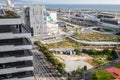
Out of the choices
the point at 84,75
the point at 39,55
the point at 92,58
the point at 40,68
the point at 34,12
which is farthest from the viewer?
the point at 34,12

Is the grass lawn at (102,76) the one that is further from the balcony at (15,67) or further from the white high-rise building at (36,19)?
the white high-rise building at (36,19)

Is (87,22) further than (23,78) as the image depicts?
Yes

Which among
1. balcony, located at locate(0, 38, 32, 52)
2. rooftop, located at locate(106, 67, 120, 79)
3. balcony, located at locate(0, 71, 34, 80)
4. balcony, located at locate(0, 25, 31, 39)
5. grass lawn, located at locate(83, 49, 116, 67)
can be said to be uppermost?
balcony, located at locate(0, 25, 31, 39)

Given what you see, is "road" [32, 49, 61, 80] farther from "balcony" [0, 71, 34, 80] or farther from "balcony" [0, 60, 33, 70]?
"balcony" [0, 60, 33, 70]

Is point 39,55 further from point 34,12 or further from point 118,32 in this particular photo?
point 118,32

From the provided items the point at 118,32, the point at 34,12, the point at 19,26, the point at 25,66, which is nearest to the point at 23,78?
the point at 25,66

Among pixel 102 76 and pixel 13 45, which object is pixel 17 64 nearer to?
pixel 13 45

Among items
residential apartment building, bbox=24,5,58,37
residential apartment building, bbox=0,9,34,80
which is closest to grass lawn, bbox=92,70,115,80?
residential apartment building, bbox=0,9,34,80

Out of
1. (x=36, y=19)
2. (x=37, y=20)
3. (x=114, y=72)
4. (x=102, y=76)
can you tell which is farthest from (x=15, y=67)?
(x=37, y=20)
